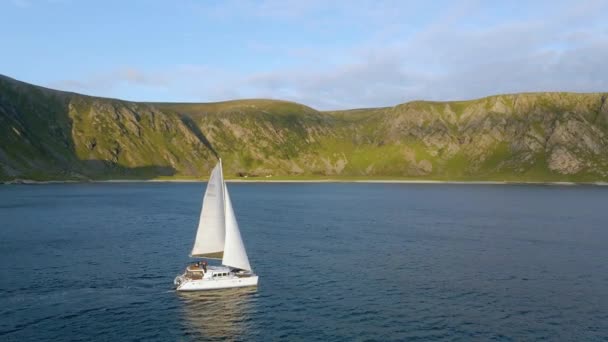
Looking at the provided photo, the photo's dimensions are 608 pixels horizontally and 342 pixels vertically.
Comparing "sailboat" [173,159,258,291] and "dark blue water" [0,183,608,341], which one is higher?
"sailboat" [173,159,258,291]

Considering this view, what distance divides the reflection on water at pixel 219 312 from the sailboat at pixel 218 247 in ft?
3.67

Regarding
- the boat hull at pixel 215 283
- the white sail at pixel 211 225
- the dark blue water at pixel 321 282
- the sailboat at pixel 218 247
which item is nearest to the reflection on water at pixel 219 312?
the dark blue water at pixel 321 282

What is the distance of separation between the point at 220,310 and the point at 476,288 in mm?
33364

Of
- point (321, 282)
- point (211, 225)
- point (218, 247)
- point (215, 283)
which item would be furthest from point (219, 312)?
point (321, 282)

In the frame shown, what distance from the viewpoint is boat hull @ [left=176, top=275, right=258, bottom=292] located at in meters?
64.4

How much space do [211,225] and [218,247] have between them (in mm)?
3105

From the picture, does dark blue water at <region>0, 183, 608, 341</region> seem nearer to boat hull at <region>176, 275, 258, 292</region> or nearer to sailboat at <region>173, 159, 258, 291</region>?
boat hull at <region>176, 275, 258, 292</region>

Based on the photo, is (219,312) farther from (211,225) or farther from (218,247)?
(211,225)

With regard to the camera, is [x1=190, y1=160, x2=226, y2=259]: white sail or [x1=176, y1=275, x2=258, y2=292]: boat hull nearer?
[x1=176, y1=275, x2=258, y2=292]: boat hull

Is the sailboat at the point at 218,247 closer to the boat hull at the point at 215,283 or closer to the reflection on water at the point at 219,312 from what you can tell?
the boat hull at the point at 215,283

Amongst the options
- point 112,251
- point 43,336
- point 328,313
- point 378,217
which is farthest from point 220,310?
point 378,217

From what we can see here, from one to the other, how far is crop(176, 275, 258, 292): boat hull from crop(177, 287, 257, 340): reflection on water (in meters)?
0.64

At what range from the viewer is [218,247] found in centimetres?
6781

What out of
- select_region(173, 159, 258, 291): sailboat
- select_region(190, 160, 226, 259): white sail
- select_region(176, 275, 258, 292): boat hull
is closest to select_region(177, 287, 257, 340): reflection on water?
select_region(176, 275, 258, 292): boat hull
